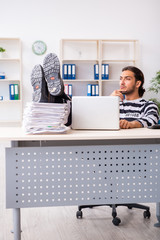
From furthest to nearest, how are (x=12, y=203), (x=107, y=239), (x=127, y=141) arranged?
1. (x=107, y=239)
2. (x=127, y=141)
3. (x=12, y=203)

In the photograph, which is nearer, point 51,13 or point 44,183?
point 44,183

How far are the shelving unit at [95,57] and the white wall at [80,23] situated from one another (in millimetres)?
150

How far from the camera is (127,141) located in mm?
1909

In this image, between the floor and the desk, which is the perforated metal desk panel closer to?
the desk

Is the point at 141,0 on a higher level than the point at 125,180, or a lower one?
higher

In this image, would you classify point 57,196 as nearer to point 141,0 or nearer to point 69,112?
point 69,112

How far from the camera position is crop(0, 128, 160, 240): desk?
1.74 meters

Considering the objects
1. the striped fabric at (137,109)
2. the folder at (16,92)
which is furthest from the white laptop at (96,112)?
the folder at (16,92)

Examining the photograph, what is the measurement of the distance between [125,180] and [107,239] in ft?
1.60

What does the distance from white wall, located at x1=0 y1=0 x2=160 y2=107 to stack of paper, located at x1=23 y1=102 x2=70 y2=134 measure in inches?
179

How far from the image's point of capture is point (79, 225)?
230 cm

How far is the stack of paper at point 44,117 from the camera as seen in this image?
1.75m

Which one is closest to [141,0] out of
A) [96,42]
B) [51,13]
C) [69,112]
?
[96,42]

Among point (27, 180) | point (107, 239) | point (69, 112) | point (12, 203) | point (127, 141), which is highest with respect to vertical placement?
point (69, 112)
